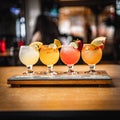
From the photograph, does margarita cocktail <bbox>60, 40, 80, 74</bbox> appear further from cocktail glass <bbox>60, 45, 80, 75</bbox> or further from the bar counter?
the bar counter

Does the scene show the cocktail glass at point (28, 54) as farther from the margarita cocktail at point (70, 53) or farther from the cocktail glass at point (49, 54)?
the margarita cocktail at point (70, 53)

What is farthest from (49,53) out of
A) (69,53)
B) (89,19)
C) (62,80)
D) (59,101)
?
(89,19)

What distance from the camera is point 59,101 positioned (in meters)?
1.42

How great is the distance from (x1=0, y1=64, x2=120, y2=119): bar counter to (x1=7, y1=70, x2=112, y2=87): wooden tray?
32 millimetres

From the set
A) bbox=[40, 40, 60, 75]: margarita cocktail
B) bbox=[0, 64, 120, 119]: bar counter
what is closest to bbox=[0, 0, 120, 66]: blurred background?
bbox=[40, 40, 60, 75]: margarita cocktail

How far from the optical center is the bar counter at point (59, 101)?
4.12 feet

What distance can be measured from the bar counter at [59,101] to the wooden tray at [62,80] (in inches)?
1.3

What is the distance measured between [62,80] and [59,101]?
38 centimetres

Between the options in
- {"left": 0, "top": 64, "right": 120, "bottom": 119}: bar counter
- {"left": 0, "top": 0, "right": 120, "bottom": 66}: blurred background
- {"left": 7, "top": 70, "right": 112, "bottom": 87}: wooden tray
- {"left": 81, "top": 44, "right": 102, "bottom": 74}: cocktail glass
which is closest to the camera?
{"left": 0, "top": 64, "right": 120, "bottom": 119}: bar counter

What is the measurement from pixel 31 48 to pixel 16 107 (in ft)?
2.15

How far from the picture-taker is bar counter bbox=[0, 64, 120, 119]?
4.12 feet

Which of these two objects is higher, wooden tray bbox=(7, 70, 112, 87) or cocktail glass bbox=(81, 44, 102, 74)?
cocktail glass bbox=(81, 44, 102, 74)

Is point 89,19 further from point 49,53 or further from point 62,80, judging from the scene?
point 62,80
